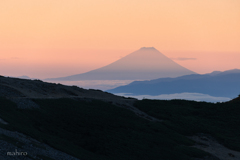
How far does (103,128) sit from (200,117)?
73.4 feet

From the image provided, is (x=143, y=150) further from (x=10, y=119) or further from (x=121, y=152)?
(x=10, y=119)

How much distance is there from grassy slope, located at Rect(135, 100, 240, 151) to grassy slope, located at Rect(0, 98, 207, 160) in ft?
17.1

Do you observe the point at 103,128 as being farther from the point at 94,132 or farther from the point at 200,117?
the point at 200,117

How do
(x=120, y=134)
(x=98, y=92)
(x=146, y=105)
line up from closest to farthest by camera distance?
(x=120, y=134) → (x=146, y=105) → (x=98, y=92)

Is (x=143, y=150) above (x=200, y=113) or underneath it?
underneath

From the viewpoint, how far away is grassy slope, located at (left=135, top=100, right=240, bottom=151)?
45188 mm

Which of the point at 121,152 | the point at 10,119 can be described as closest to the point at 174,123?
the point at 121,152

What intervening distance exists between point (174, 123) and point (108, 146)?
18.0 metres

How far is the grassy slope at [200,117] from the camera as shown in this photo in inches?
1779

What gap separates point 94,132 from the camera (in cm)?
3462

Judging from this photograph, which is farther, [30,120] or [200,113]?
[200,113]

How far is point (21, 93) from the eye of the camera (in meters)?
43.8

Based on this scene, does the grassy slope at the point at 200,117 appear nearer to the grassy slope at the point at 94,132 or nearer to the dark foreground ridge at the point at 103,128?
the dark foreground ridge at the point at 103,128

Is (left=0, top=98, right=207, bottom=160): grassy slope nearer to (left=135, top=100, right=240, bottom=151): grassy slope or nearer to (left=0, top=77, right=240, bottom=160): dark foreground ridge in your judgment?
(left=0, top=77, right=240, bottom=160): dark foreground ridge
